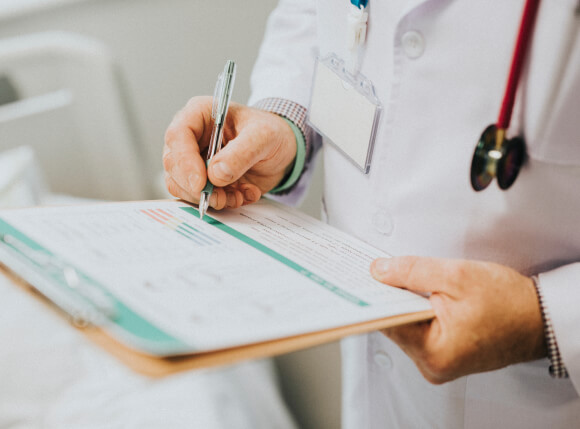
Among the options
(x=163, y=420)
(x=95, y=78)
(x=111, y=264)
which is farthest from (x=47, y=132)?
(x=111, y=264)

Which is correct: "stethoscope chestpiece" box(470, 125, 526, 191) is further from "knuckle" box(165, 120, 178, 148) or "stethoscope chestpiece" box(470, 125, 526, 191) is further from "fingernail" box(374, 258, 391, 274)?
"knuckle" box(165, 120, 178, 148)

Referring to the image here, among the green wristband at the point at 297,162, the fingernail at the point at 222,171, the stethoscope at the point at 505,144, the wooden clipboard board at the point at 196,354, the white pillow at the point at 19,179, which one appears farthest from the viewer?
the white pillow at the point at 19,179

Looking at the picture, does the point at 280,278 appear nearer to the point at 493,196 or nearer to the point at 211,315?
the point at 211,315

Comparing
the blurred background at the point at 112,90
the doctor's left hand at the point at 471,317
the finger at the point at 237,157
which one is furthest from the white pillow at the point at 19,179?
the doctor's left hand at the point at 471,317

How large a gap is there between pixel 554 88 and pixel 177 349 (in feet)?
1.26

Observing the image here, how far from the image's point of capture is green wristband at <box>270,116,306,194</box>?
724 millimetres

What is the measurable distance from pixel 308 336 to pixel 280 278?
0.30 ft

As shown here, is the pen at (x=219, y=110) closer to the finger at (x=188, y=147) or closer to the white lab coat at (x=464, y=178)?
the finger at (x=188, y=147)

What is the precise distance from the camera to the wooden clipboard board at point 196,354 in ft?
1.06

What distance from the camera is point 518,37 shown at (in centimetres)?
43

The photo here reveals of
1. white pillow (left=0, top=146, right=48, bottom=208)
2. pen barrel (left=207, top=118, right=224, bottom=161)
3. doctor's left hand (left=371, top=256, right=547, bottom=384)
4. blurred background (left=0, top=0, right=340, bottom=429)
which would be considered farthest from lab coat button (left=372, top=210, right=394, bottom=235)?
white pillow (left=0, top=146, right=48, bottom=208)

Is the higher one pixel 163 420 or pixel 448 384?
pixel 448 384

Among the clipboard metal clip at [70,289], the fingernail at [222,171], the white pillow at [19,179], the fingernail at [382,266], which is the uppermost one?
the fingernail at [222,171]

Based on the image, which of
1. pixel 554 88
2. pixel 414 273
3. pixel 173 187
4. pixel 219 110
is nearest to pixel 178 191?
pixel 173 187
